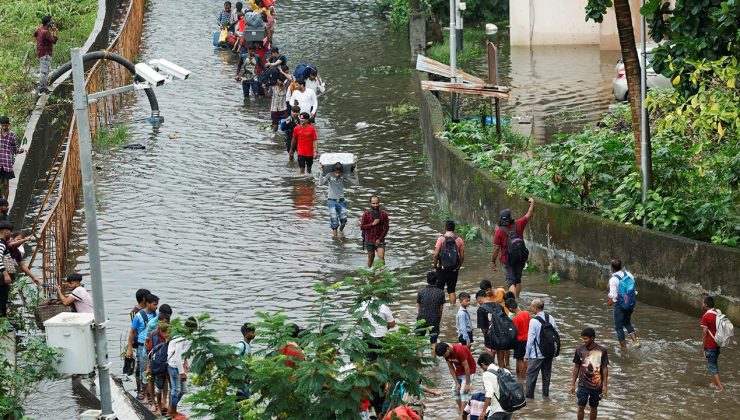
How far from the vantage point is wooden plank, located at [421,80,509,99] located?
2373cm

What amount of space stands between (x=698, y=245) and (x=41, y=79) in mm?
14707

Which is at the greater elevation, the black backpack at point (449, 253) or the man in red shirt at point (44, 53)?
the man in red shirt at point (44, 53)

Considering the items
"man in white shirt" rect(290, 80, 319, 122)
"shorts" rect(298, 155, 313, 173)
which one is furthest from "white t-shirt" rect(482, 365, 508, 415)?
"man in white shirt" rect(290, 80, 319, 122)

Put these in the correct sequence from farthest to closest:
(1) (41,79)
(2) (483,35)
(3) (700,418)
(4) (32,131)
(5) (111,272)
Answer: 1. (2) (483,35)
2. (1) (41,79)
3. (4) (32,131)
4. (5) (111,272)
5. (3) (700,418)

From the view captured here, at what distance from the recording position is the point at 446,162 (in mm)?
22672

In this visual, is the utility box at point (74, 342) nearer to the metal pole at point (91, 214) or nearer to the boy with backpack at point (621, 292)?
the metal pole at point (91, 214)

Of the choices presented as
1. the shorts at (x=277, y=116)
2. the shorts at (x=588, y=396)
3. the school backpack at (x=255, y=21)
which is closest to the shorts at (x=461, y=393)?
the shorts at (x=588, y=396)

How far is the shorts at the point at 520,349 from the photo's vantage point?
15.3 m

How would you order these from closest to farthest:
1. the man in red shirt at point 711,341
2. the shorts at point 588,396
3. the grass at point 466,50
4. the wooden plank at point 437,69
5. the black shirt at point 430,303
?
the shorts at point 588,396 → the man in red shirt at point 711,341 → the black shirt at point 430,303 → the wooden plank at point 437,69 → the grass at point 466,50

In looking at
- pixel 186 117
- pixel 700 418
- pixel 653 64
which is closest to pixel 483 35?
pixel 186 117

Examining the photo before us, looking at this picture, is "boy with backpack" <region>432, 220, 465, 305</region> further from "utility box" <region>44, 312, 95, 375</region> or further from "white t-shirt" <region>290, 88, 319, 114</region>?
"white t-shirt" <region>290, 88, 319, 114</region>

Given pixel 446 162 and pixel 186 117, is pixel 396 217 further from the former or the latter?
pixel 186 117

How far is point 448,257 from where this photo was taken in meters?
17.7

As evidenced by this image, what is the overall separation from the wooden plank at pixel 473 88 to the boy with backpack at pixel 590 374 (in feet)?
33.0
